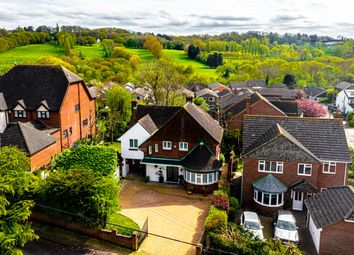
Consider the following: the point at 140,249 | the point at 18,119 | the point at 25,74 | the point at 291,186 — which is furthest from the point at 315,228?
the point at 25,74

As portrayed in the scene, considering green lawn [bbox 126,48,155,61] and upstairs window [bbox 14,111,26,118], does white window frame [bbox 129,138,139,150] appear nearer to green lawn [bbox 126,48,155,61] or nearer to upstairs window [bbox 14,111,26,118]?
upstairs window [bbox 14,111,26,118]

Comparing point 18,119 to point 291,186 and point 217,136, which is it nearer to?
point 217,136

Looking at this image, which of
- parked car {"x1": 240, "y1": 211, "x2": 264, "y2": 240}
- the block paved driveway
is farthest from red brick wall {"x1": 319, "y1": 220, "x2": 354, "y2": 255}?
the block paved driveway

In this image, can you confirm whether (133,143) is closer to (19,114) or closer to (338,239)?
(19,114)

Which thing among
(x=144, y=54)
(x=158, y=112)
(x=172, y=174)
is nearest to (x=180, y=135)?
(x=172, y=174)

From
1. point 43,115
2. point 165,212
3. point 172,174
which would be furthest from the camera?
point 43,115

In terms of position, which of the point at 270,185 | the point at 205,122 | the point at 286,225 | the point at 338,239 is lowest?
the point at 286,225

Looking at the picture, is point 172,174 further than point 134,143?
No
